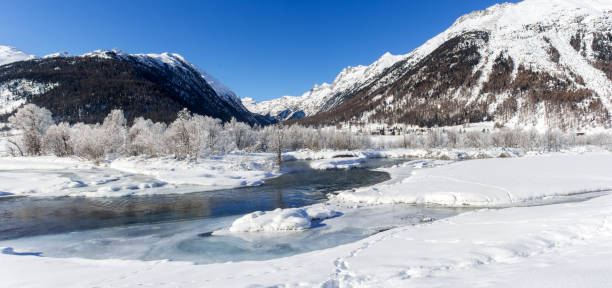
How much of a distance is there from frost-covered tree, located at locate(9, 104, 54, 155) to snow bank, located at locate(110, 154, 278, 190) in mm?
27323

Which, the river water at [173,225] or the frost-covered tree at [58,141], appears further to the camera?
the frost-covered tree at [58,141]

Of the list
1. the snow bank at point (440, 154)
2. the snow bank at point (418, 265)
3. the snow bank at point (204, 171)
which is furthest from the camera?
the snow bank at point (440, 154)

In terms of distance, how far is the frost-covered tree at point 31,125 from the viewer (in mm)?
63656

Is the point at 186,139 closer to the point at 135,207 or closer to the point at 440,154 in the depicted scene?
the point at 135,207

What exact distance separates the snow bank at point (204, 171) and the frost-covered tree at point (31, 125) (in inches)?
1076

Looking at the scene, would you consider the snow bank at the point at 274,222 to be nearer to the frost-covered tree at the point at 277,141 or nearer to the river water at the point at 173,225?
the river water at the point at 173,225

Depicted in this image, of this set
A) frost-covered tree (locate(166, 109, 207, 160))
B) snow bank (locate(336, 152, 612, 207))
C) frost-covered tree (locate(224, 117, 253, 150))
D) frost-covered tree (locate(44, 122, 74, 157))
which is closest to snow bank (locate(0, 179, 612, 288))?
snow bank (locate(336, 152, 612, 207))

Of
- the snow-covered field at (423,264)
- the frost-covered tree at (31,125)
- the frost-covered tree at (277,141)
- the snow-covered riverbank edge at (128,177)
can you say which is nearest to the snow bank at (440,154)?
the frost-covered tree at (277,141)

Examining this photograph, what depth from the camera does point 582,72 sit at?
187250 millimetres

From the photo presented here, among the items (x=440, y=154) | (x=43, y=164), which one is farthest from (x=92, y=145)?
(x=440, y=154)

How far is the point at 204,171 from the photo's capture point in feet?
138

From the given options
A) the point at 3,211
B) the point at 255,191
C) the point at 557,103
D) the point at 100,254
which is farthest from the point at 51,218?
the point at 557,103

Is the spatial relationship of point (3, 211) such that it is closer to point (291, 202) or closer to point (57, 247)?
point (57, 247)

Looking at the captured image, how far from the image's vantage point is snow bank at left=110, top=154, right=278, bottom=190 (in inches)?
1442
